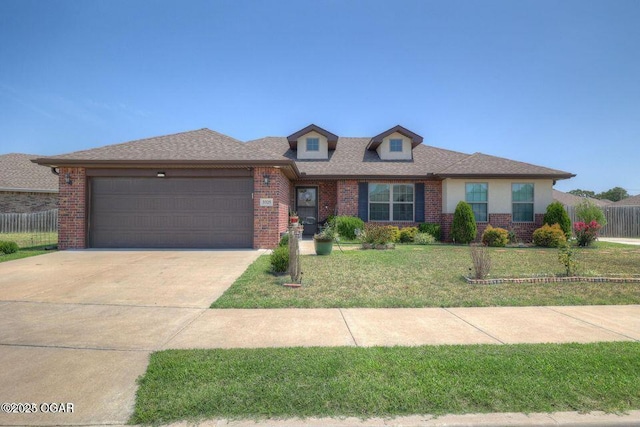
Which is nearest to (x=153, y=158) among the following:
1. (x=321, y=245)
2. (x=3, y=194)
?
(x=321, y=245)

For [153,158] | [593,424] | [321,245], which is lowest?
[593,424]

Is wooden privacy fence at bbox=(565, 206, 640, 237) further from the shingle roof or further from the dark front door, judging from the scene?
the shingle roof

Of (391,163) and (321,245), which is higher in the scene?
(391,163)

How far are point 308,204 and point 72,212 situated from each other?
30.5 ft

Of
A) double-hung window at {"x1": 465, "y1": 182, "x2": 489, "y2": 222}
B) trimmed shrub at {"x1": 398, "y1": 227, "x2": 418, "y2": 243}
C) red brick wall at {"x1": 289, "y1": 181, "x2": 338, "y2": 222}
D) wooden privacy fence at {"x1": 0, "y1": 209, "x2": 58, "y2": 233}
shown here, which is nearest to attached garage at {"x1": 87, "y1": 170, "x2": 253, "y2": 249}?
red brick wall at {"x1": 289, "y1": 181, "x2": 338, "y2": 222}

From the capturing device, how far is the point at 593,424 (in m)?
2.58

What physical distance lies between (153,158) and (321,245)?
6.43 metres

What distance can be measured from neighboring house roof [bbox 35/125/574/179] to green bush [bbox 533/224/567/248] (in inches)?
95.3

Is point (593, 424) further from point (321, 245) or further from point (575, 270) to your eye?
point (321, 245)

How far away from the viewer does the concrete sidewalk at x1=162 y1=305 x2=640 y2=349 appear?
4.12 meters

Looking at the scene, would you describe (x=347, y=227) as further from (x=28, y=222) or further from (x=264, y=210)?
(x=28, y=222)

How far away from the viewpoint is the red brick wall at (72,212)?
11633 millimetres

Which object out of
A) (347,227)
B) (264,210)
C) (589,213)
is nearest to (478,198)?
(589,213)

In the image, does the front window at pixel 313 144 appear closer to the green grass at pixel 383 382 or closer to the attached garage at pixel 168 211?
the attached garage at pixel 168 211
